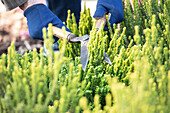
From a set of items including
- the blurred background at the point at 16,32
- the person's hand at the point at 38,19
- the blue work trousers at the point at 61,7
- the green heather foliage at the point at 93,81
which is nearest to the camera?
the green heather foliage at the point at 93,81

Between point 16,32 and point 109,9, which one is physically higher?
point 16,32

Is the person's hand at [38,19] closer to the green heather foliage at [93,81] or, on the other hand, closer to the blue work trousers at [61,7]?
the green heather foliage at [93,81]

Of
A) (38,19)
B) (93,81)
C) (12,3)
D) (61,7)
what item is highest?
(61,7)

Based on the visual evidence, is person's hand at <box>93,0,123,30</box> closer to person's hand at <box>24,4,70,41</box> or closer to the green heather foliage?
the green heather foliage

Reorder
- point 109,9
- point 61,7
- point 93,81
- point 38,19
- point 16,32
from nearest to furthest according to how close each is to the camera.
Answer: point 93,81 < point 38,19 < point 109,9 < point 61,7 < point 16,32

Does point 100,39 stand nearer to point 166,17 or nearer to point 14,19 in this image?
point 166,17

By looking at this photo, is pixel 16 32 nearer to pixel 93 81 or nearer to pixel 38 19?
pixel 38 19

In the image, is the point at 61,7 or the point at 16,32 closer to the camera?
the point at 61,7


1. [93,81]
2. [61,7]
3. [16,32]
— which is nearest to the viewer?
[93,81]

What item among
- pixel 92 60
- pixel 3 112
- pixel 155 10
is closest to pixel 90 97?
pixel 92 60


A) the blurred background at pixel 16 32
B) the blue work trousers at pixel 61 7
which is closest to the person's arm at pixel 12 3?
the blue work trousers at pixel 61 7

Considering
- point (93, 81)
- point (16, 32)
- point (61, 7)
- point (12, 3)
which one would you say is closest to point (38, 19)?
point (12, 3)

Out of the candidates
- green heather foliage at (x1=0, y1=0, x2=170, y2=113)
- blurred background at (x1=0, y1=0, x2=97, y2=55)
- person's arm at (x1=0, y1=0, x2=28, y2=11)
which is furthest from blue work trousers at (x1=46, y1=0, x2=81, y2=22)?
blurred background at (x1=0, y1=0, x2=97, y2=55)

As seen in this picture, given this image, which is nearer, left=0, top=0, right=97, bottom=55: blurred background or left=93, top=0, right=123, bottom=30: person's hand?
left=93, top=0, right=123, bottom=30: person's hand
